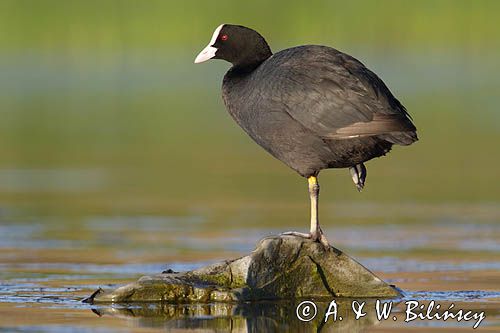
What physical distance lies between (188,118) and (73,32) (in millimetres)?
19996

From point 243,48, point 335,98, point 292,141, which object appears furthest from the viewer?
point 243,48

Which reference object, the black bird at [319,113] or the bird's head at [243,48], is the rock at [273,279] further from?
the bird's head at [243,48]

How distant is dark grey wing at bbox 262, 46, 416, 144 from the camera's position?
9.88 m

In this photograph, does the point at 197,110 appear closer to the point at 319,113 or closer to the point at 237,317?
the point at 319,113

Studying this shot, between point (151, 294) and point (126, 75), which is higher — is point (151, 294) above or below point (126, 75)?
below

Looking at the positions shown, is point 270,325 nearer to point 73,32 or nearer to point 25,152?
point 25,152

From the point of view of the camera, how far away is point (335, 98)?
32.8 ft

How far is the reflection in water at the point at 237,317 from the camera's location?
874cm

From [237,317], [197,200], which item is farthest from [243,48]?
[197,200]

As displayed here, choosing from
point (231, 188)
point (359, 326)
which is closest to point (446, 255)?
point (359, 326)

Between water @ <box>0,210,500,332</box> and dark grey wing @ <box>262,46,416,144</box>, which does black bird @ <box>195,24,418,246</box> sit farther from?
water @ <box>0,210,500,332</box>

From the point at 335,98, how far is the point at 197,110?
18.9 metres

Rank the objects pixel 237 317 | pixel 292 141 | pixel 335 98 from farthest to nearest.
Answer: pixel 292 141
pixel 335 98
pixel 237 317

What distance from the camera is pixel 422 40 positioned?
46.4 metres
